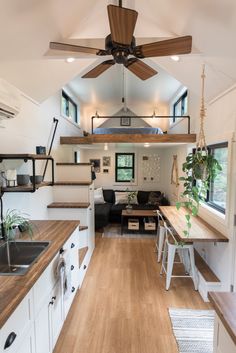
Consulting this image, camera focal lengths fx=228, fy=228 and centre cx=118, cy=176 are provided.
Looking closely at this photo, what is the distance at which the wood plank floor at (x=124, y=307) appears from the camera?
207 centimetres

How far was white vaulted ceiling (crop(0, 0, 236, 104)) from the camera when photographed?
182 centimetres

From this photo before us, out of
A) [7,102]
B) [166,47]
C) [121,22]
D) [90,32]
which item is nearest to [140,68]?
[166,47]

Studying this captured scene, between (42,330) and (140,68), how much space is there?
7.94 ft

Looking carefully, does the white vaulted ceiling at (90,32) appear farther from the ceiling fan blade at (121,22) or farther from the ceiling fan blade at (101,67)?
the ceiling fan blade at (121,22)

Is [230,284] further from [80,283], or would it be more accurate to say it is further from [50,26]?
[50,26]

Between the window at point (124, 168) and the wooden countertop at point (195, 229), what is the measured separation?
11.5 ft

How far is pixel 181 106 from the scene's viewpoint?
5.47 meters

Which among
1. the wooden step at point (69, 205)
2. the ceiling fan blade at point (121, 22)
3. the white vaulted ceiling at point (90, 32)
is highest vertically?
the white vaulted ceiling at point (90, 32)

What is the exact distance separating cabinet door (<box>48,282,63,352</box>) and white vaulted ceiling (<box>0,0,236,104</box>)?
7.05 feet

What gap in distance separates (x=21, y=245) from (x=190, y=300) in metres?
2.08

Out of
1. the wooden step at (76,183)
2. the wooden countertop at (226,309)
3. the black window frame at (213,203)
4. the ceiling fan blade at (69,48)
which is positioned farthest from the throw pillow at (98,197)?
the wooden countertop at (226,309)

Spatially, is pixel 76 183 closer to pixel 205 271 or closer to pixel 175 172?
pixel 205 271

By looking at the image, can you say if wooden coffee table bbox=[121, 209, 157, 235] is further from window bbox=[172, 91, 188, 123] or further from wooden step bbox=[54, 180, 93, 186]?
window bbox=[172, 91, 188, 123]

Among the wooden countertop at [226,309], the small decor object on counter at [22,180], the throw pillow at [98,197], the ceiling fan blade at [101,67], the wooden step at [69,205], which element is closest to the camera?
the wooden countertop at [226,309]
